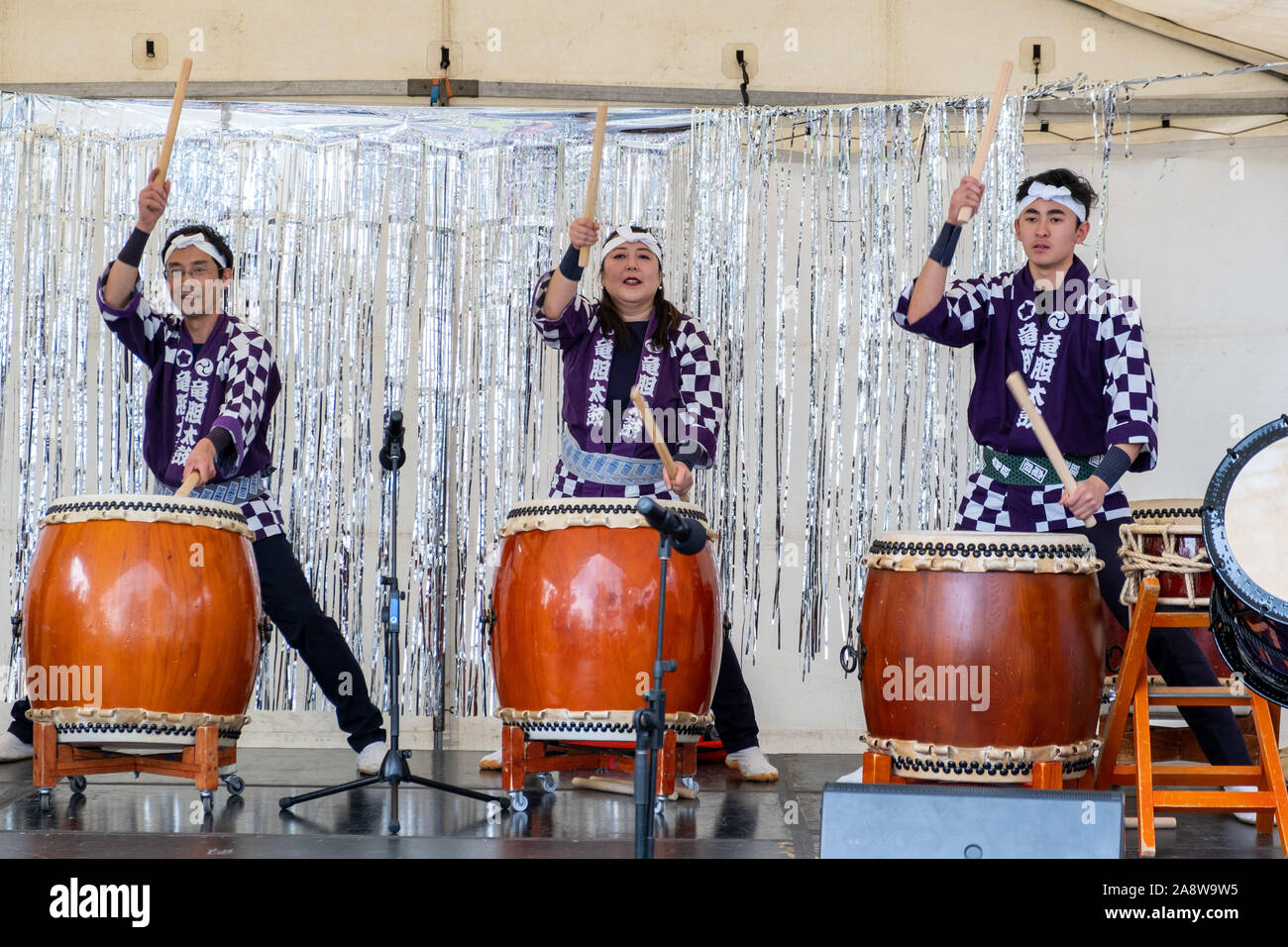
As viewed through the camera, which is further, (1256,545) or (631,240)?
(631,240)

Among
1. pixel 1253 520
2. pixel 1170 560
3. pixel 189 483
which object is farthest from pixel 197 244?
pixel 1253 520

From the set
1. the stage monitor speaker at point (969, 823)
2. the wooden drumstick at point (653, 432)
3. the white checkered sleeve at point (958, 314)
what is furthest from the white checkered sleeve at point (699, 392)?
the stage monitor speaker at point (969, 823)

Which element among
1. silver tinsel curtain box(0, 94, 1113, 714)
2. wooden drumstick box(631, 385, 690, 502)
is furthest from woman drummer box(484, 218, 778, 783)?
silver tinsel curtain box(0, 94, 1113, 714)

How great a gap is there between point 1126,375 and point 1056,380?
0.47 ft

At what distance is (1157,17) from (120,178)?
3.07 meters

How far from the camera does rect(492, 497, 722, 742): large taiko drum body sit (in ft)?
9.80

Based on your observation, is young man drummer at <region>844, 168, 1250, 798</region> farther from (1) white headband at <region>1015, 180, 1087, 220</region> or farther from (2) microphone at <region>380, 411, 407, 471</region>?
(2) microphone at <region>380, 411, 407, 471</region>

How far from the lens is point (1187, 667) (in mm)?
2957

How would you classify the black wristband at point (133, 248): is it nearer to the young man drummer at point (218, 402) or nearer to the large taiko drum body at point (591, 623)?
the young man drummer at point (218, 402)

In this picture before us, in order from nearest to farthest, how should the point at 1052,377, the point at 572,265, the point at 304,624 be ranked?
1. the point at 1052,377
2. the point at 572,265
3. the point at 304,624

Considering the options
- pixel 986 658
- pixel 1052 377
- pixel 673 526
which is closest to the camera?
pixel 673 526

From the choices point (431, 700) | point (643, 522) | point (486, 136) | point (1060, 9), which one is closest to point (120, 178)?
point (486, 136)

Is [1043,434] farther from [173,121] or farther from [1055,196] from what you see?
[173,121]

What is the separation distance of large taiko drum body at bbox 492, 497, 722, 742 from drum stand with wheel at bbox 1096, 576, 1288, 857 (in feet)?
2.98
